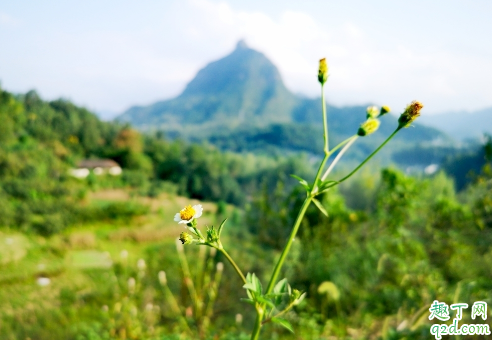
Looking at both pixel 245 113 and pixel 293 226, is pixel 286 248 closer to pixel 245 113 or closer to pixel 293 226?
pixel 293 226

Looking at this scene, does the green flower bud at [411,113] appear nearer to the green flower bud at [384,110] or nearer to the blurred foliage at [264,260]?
the green flower bud at [384,110]

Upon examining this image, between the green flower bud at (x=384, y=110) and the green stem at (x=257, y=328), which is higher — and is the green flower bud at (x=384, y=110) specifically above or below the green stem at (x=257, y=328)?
above

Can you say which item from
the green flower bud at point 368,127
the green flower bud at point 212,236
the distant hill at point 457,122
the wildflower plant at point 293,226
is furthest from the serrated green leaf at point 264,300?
the distant hill at point 457,122

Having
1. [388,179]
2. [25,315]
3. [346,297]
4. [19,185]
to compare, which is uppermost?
[19,185]

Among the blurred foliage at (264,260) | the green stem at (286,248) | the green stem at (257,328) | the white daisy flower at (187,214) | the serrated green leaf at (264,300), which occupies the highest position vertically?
the white daisy flower at (187,214)

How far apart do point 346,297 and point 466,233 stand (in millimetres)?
1188

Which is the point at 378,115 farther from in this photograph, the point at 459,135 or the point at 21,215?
the point at 459,135

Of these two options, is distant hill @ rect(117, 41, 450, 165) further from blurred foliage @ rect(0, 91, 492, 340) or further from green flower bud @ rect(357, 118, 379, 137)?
green flower bud @ rect(357, 118, 379, 137)

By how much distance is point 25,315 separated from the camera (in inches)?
188

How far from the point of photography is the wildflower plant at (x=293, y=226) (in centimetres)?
46

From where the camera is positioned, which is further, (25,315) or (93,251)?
(93,251)

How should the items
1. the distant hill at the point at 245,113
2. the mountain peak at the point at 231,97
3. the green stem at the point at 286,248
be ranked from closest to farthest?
1. the green stem at the point at 286,248
2. the distant hill at the point at 245,113
3. the mountain peak at the point at 231,97

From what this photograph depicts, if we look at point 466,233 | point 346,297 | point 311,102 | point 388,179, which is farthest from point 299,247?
point 311,102

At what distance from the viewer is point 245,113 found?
3177 inches
